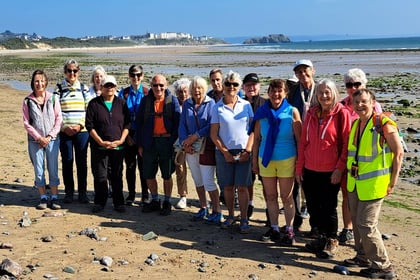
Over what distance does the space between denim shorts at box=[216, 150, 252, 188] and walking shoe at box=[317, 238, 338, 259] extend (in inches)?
53.1

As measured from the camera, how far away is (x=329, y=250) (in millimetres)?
6164

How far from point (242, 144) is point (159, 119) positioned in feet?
4.89

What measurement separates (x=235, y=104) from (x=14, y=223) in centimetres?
370

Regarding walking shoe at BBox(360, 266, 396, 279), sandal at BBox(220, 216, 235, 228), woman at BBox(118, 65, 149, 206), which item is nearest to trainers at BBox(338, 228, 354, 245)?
walking shoe at BBox(360, 266, 396, 279)

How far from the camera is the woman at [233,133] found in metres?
6.56

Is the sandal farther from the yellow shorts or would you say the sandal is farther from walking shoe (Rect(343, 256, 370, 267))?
walking shoe (Rect(343, 256, 370, 267))

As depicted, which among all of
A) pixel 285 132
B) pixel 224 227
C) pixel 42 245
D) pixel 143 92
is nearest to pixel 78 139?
pixel 143 92

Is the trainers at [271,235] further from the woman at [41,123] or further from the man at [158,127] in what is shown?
the woman at [41,123]

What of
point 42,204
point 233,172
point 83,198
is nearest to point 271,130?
point 233,172

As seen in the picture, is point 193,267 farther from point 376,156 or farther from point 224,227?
point 376,156

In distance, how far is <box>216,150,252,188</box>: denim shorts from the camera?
22.0 feet

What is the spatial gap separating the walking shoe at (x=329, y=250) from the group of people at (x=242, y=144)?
0.05 feet

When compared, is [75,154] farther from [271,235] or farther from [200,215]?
[271,235]

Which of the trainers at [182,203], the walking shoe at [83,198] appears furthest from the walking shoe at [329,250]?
the walking shoe at [83,198]
